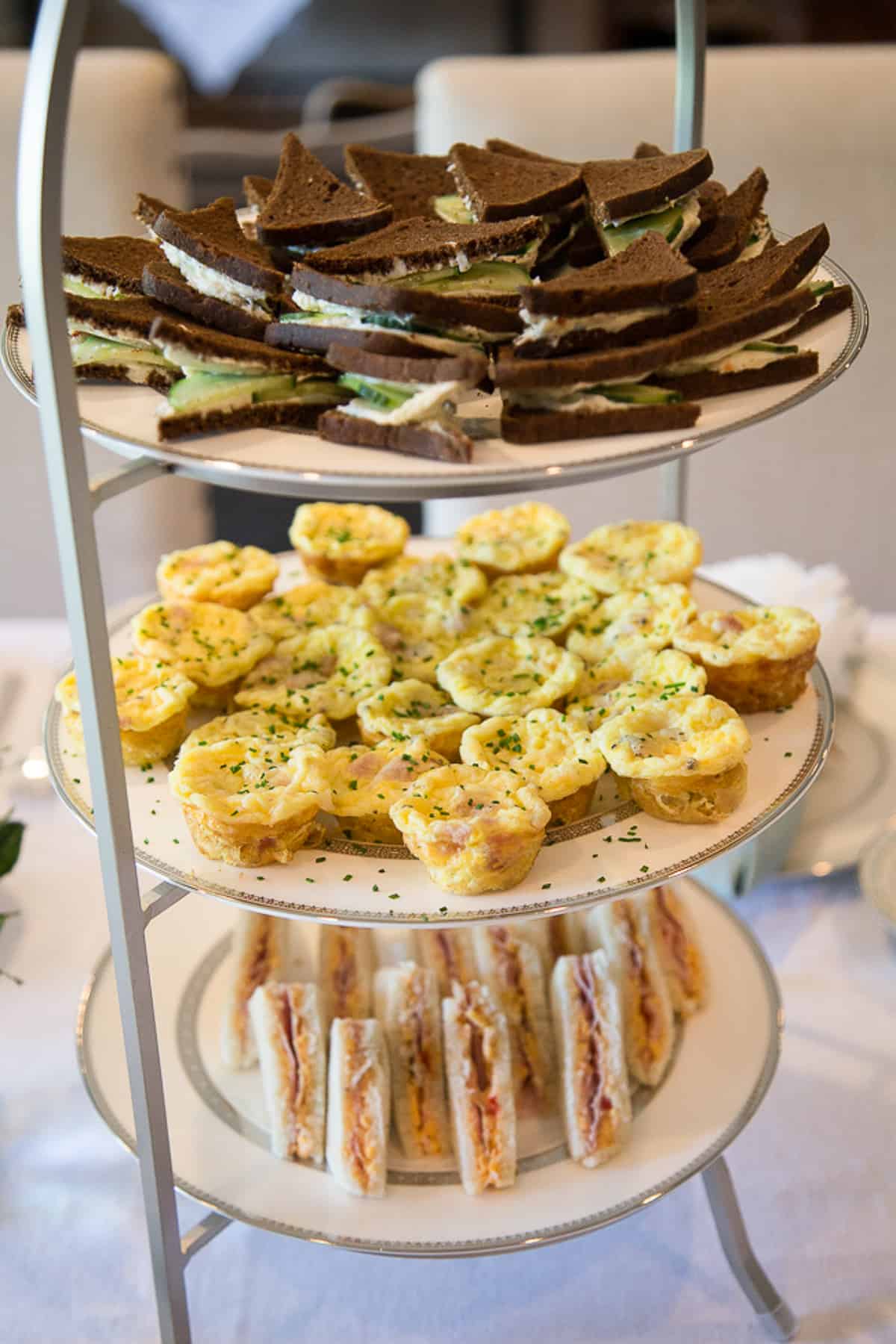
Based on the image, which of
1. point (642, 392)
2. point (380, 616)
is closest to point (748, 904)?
point (380, 616)

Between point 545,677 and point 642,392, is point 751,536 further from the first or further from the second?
point 642,392

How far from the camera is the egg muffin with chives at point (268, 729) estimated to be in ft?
4.62

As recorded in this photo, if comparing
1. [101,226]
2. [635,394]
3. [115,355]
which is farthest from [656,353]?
[101,226]

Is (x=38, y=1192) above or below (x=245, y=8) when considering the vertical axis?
below

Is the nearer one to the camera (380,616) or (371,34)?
(380,616)

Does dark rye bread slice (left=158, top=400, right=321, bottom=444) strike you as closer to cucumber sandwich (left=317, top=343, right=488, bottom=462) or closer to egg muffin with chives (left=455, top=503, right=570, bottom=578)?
cucumber sandwich (left=317, top=343, right=488, bottom=462)

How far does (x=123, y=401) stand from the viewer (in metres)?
1.18

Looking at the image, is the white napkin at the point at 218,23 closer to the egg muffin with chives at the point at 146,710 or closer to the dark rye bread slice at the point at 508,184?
the dark rye bread slice at the point at 508,184

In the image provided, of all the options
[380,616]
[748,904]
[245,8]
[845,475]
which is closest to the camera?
[380,616]

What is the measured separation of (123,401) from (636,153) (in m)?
0.73

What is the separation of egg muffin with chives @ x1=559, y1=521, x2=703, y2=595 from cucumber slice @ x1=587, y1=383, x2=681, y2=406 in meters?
0.54

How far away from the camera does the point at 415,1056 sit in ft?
5.12

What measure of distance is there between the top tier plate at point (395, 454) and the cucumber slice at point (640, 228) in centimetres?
25

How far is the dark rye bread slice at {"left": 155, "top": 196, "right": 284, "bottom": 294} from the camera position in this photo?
3.99 ft
